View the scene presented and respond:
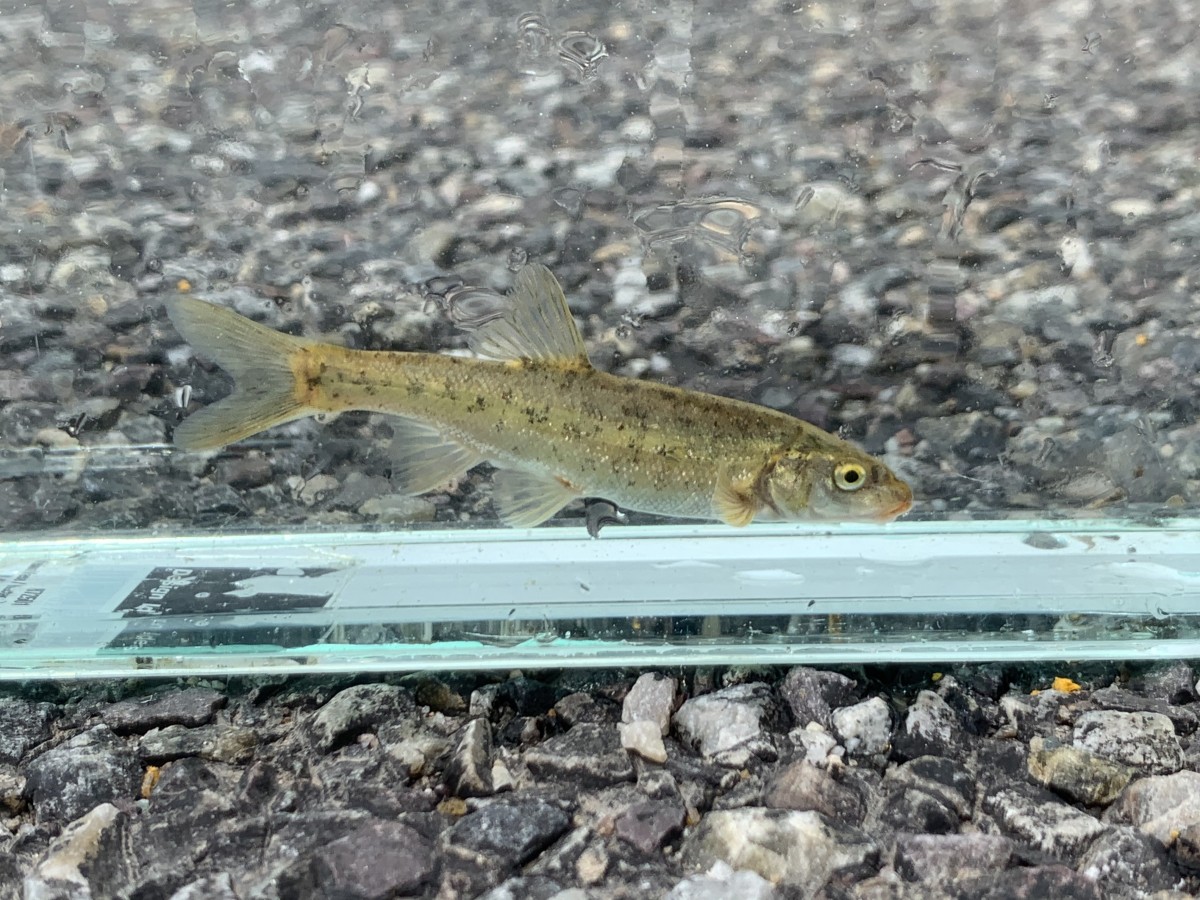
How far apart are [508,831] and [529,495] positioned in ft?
3.05

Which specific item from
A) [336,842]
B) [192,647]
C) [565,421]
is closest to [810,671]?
[565,421]

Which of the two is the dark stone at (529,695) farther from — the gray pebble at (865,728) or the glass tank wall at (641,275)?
the gray pebble at (865,728)

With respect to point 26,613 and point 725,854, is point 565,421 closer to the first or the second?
point 725,854

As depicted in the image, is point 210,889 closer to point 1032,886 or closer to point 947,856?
point 947,856

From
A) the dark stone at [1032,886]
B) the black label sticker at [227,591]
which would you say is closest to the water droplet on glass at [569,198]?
the black label sticker at [227,591]

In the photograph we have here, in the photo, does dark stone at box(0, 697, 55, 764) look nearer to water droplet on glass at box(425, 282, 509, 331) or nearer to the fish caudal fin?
the fish caudal fin

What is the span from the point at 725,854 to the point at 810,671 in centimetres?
81

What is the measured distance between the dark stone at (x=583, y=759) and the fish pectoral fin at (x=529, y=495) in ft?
2.10

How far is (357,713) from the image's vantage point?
2.50 m

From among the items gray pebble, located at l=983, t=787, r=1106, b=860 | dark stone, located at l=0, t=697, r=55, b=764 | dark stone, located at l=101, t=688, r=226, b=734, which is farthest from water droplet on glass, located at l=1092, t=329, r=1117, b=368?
dark stone, located at l=0, t=697, r=55, b=764

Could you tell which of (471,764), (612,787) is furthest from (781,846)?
(471,764)

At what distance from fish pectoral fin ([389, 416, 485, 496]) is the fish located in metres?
0.02

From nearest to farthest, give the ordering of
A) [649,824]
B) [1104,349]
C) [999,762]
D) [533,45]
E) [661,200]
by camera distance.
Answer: [649,824]
[999,762]
[533,45]
[661,200]
[1104,349]

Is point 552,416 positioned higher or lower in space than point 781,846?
higher
